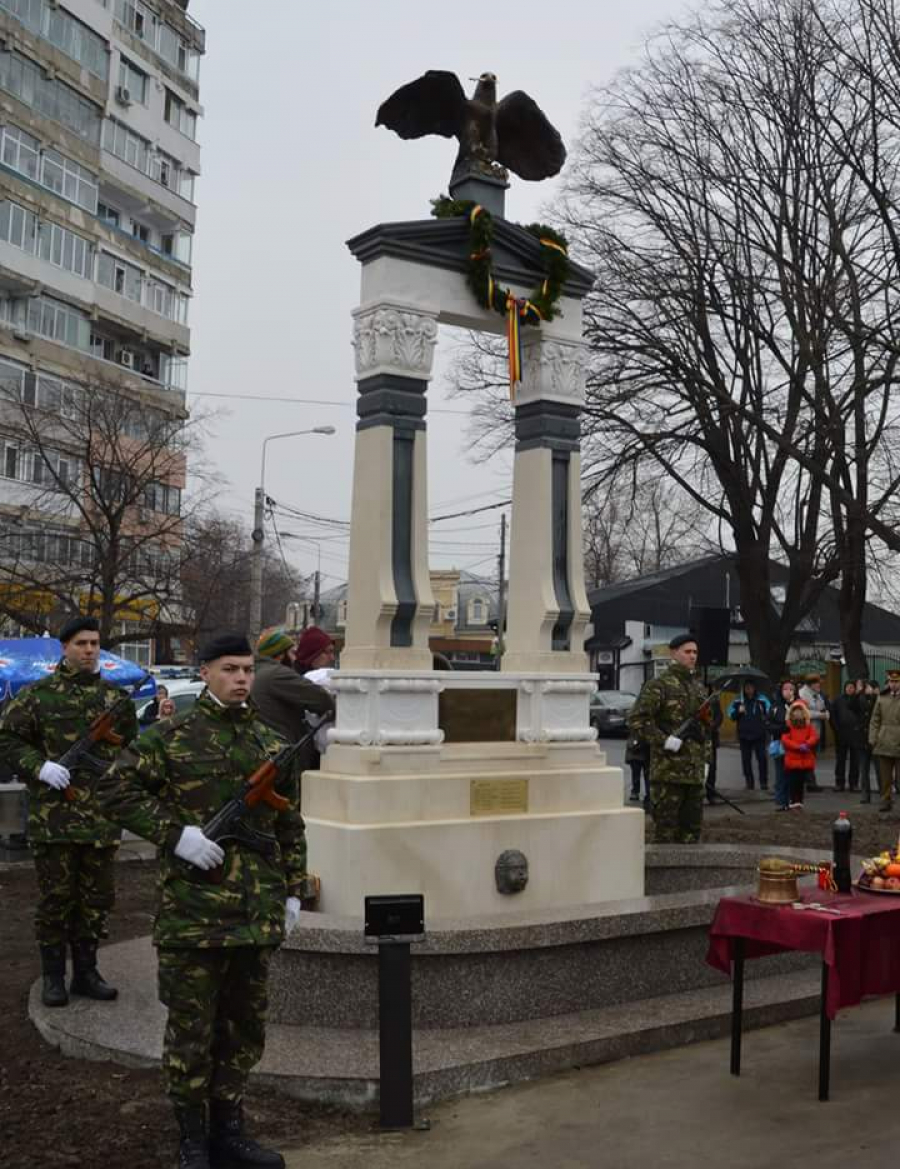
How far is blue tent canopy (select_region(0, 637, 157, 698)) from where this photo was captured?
1866 centimetres

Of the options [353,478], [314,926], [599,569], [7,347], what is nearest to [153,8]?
[7,347]

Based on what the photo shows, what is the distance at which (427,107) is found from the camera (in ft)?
32.1

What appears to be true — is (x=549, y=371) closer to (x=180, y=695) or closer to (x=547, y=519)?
(x=547, y=519)

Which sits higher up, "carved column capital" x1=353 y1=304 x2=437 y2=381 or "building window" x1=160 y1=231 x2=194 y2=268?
"building window" x1=160 y1=231 x2=194 y2=268

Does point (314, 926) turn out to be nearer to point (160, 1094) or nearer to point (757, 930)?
point (160, 1094)

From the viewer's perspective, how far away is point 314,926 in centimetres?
684

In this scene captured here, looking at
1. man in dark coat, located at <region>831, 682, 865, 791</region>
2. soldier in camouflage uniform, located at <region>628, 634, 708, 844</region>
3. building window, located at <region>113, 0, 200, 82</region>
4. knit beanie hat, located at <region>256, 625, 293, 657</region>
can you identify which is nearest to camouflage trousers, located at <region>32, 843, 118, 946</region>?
knit beanie hat, located at <region>256, 625, 293, 657</region>

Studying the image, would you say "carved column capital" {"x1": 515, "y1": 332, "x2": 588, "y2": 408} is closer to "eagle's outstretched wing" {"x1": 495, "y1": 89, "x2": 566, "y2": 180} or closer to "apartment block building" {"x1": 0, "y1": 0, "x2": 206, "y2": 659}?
"eagle's outstretched wing" {"x1": 495, "y1": 89, "x2": 566, "y2": 180}

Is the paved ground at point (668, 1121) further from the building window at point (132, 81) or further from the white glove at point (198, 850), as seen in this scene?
the building window at point (132, 81)

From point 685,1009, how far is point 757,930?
3.56ft

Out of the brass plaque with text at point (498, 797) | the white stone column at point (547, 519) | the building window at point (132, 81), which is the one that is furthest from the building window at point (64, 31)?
the brass plaque with text at point (498, 797)

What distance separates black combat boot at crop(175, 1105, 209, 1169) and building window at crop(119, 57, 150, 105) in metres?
44.9

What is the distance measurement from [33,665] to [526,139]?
11.9m


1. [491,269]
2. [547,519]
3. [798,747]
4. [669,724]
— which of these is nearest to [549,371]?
[491,269]
